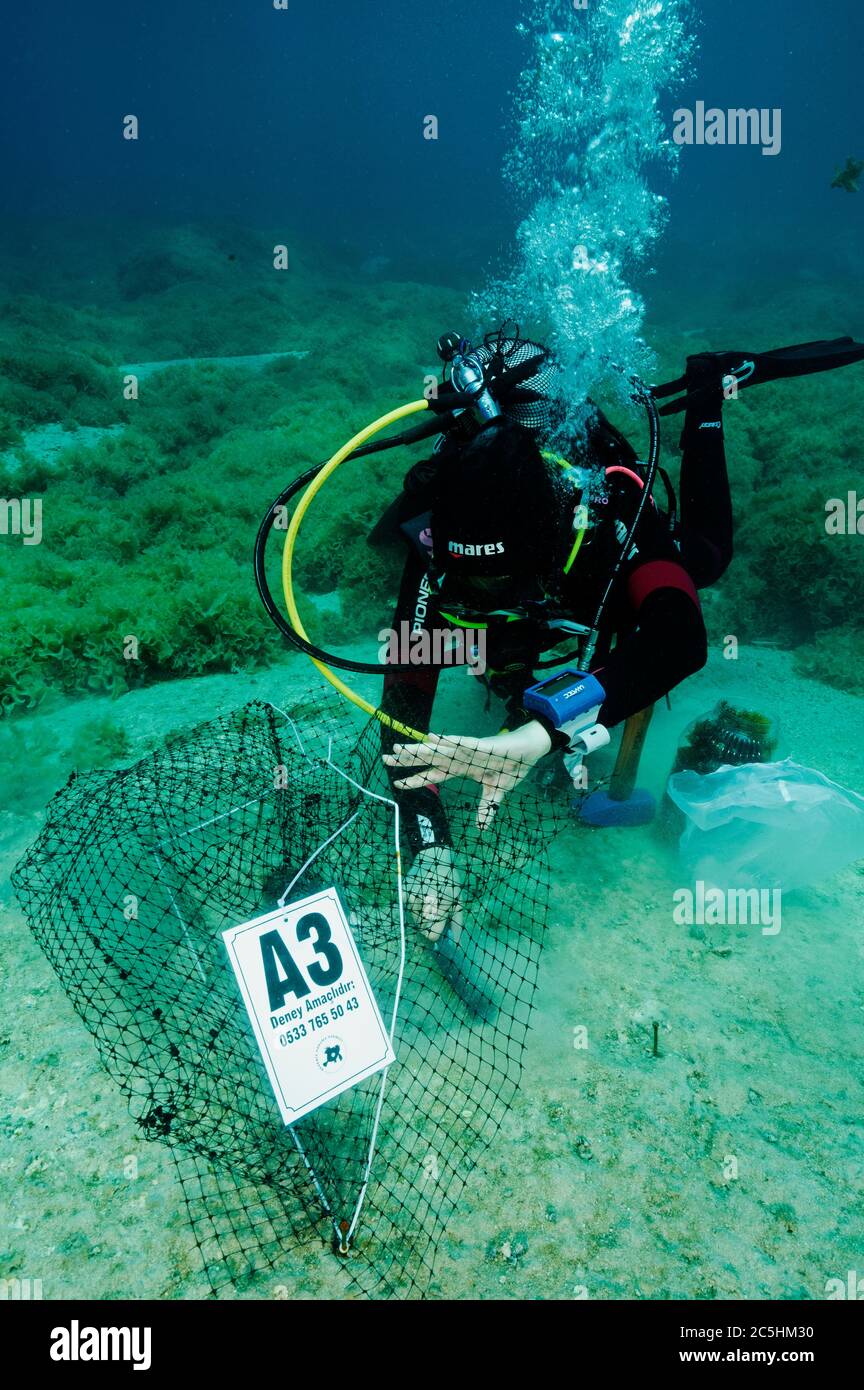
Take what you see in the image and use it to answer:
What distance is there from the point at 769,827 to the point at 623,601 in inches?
51.5

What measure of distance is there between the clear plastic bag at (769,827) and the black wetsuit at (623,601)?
92cm

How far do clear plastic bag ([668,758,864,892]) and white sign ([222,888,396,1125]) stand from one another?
198 cm

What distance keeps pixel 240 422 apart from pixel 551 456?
869 centimetres

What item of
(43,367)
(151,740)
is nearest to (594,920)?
(151,740)

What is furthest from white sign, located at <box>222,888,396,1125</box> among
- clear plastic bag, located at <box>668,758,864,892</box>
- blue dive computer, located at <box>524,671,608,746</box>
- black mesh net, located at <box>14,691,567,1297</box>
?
clear plastic bag, located at <box>668,758,864,892</box>

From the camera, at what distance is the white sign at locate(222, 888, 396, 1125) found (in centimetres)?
181

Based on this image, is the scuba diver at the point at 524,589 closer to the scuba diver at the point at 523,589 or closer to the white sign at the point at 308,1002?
the scuba diver at the point at 523,589

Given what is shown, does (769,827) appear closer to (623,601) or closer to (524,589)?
(623,601)

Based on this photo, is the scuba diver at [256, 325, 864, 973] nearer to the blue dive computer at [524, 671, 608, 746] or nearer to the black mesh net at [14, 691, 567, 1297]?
the blue dive computer at [524, 671, 608, 746]

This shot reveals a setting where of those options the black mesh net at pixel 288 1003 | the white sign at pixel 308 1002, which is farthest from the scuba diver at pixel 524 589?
the white sign at pixel 308 1002

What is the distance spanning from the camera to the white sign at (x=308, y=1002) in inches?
71.4

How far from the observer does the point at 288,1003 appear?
188cm

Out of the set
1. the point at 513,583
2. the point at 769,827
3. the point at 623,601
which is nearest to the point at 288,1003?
the point at 513,583
